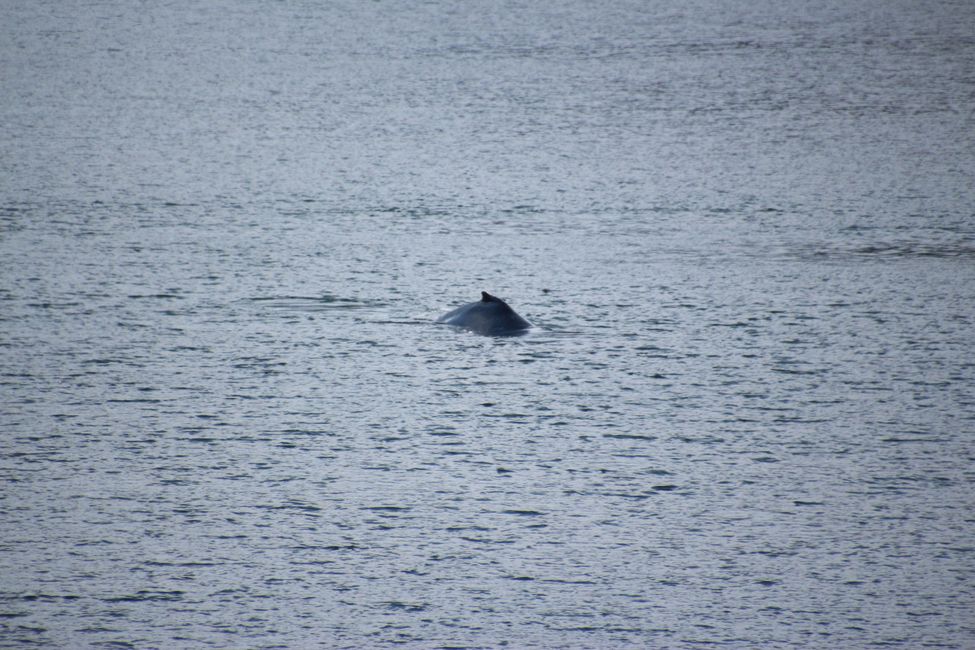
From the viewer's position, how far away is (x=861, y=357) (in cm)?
443

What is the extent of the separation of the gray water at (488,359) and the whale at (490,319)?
7 cm

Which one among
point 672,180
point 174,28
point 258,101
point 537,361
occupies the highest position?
point 174,28

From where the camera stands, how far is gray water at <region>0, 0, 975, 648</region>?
2.86m

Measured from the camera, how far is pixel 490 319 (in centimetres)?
479

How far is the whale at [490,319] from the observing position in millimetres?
4762

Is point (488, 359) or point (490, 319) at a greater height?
point (490, 319)

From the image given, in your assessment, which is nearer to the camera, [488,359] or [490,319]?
[488,359]

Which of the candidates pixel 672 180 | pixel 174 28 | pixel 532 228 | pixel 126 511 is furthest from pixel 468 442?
pixel 174 28

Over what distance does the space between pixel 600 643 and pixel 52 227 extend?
13.0 feet

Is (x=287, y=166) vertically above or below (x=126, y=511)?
above

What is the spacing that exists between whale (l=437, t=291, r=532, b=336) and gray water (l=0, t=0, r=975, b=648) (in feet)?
0.22

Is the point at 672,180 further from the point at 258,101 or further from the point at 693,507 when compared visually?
the point at 693,507

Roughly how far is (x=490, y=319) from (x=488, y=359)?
32 centimetres

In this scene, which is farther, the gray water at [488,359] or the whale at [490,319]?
the whale at [490,319]
